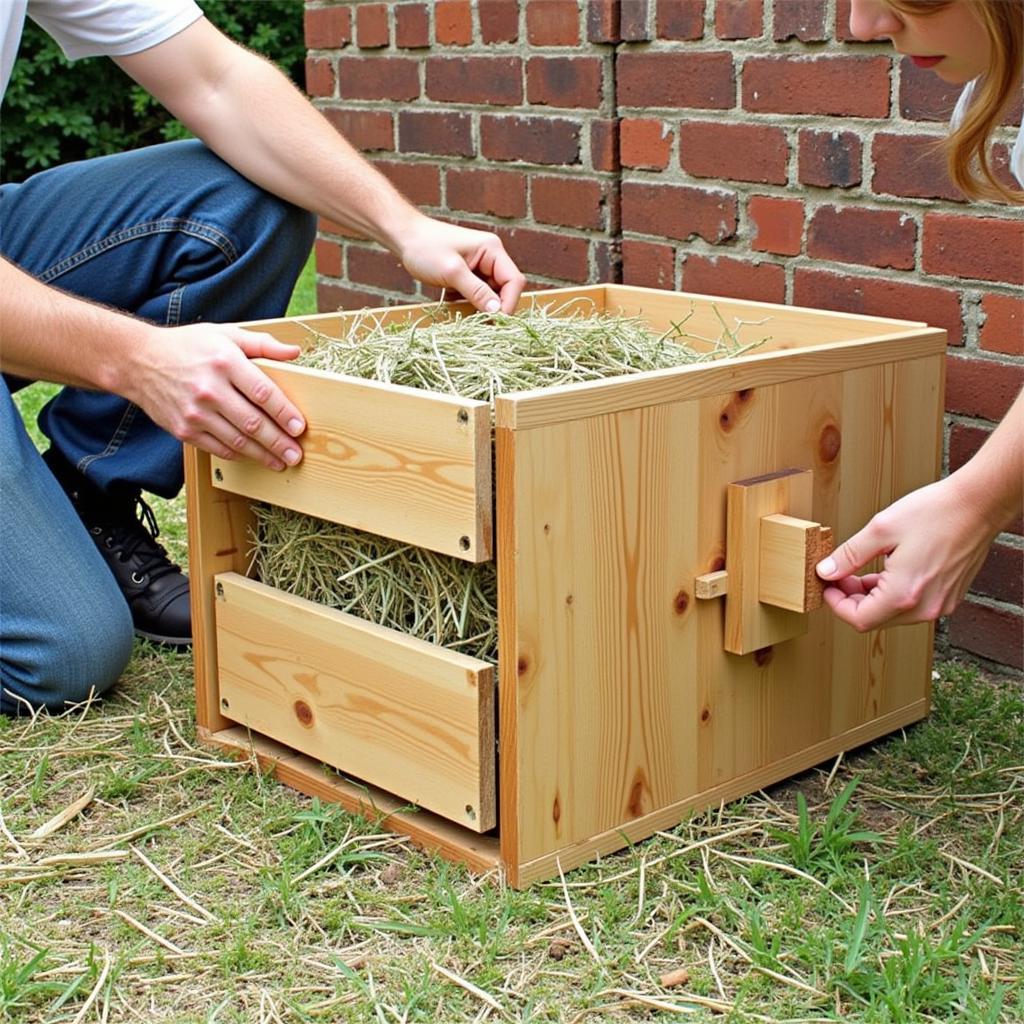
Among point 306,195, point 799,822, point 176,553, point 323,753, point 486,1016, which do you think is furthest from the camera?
point 176,553

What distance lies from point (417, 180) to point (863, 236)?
1100 millimetres

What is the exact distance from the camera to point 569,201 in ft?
8.71

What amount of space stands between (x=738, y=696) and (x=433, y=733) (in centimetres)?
37

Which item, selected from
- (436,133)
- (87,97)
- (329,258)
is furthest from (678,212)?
(87,97)

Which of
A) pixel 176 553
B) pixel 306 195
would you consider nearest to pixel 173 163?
pixel 306 195

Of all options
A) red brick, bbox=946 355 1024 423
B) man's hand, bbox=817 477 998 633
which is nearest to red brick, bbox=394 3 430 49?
red brick, bbox=946 355 1024 423

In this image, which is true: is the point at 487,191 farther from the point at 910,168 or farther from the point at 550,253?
the point at 910,168

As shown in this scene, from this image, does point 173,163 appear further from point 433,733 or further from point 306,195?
point 433,733

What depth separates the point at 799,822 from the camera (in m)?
1.69

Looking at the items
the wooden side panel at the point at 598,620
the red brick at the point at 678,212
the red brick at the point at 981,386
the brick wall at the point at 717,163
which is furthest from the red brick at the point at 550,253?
the wooden side panel at the point at 598,620

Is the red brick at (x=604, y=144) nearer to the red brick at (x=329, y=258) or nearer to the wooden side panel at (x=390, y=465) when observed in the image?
the red brick at (x=329, y=258)

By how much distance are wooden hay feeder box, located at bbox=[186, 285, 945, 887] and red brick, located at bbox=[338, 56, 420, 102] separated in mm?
1190

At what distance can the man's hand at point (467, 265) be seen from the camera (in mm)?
2100

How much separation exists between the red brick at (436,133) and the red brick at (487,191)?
0.04m
